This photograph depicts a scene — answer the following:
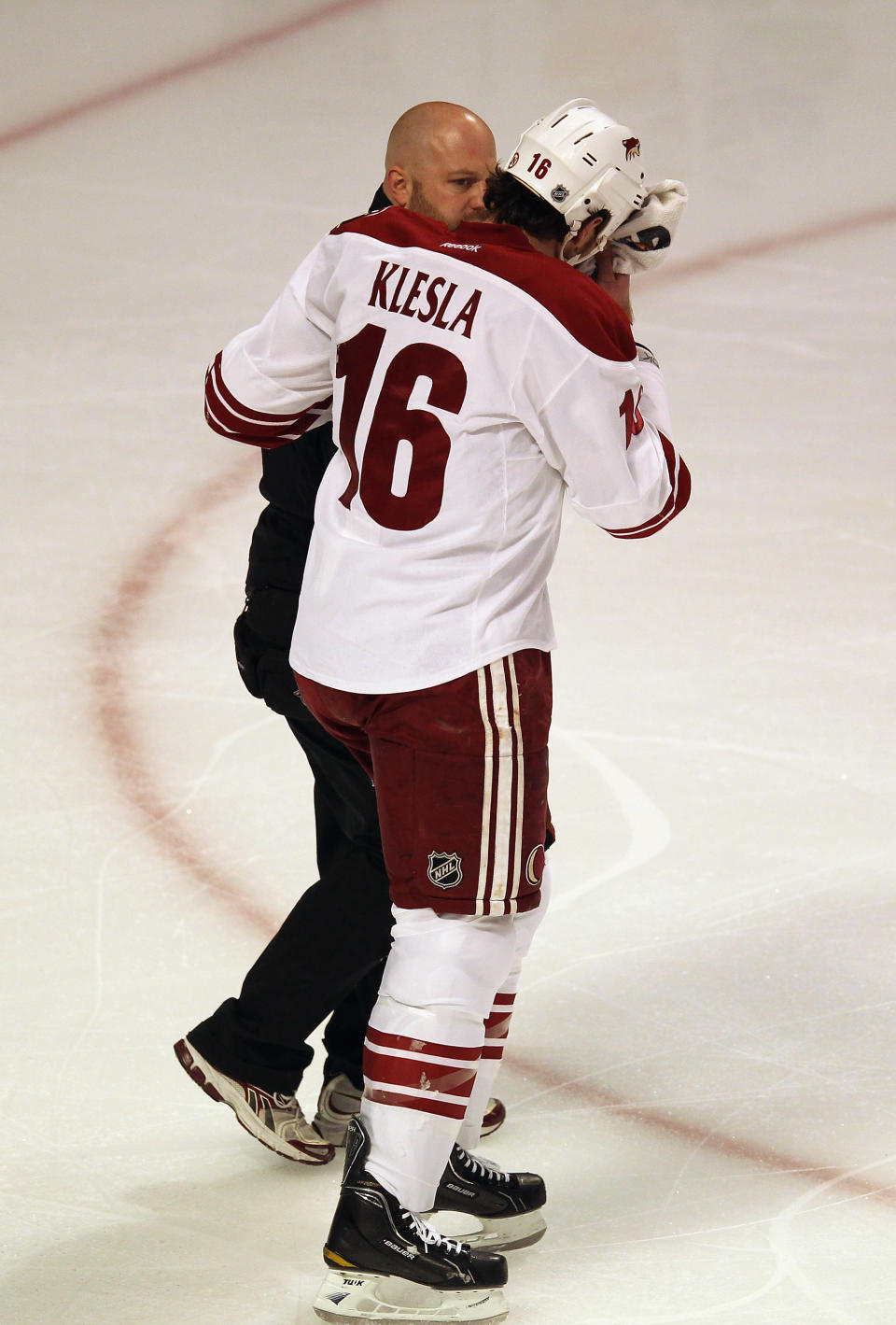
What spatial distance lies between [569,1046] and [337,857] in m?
0.50

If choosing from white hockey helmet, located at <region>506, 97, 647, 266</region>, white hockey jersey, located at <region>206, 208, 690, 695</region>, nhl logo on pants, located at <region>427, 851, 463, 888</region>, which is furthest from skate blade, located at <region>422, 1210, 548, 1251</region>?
white hockey helmet, located at <region>506, 97, 647, 266</region>

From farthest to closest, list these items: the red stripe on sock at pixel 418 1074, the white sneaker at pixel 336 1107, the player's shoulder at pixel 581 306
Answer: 1. the white sneaker at pixel 336 1107
2. the red stripe on sock at pixel 418 1074
3. the player's shoulder at pixel 581 306

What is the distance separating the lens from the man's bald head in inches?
89.3

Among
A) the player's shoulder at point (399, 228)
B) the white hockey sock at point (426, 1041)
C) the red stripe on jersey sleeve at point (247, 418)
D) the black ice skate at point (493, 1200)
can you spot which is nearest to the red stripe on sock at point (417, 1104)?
the white hockey sock at point (426, 1041)

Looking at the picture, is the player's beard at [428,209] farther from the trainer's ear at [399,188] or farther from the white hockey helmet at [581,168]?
the white hockey helmet at [581,168]

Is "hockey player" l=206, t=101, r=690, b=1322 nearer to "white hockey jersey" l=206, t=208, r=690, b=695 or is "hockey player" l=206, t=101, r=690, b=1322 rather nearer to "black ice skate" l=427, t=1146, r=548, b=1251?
"white hockey jersey" l=206, t=208, r=690, b=695

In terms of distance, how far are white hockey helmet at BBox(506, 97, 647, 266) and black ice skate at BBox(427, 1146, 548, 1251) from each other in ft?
3.48

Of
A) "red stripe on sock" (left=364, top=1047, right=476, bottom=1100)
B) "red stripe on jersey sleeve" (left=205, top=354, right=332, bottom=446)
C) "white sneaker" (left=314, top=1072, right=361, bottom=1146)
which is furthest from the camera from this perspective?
"white sneaker" (left=314, top=1072, right=361, bottom=1146)

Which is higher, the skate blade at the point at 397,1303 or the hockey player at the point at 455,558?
the hockey player at the point at 455,558

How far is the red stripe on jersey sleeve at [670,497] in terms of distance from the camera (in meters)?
1.93

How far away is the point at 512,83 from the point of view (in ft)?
25.0

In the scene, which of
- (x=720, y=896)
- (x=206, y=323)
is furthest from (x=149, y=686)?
(x=206, y=323)

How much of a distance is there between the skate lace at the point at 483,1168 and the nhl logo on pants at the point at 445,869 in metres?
0.44

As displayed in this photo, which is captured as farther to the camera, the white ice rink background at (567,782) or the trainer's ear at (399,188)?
the trainer's ear at (399,188)
